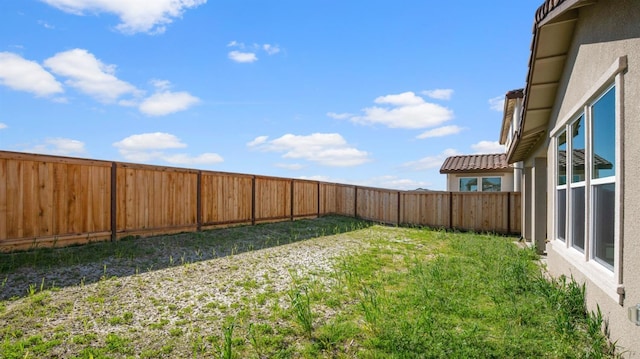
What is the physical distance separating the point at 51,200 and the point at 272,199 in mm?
7054

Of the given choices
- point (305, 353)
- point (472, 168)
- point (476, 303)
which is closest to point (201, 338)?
point (305, 353)

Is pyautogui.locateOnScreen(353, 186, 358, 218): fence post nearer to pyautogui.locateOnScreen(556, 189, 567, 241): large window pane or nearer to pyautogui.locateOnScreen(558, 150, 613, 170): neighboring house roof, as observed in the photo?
pyautogui.locateOnScreen(556, 189, 567, 241): large window pane

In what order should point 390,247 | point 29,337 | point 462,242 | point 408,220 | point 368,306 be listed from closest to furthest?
1. point 29,337
2. point 368,306
3. point 390,247
4. point 462,242
5. point 408,220

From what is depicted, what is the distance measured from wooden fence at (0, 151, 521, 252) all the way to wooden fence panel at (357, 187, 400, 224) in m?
0.04

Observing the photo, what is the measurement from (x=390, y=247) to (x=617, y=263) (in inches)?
253

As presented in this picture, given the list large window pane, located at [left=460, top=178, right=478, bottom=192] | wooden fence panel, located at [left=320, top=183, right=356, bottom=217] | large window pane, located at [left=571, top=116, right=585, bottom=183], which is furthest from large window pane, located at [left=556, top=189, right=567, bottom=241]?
wooden fence panel, located at [left=320, top=183, right=356, bottom=217]

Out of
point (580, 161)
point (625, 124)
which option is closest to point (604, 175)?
point (625, 124)

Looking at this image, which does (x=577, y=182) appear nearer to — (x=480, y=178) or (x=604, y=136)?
(x=604, y=136)

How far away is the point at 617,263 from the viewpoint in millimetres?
3500

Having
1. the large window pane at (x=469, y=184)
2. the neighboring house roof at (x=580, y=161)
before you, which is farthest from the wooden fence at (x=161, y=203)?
the neighboring house roof at (x=580, y=161)

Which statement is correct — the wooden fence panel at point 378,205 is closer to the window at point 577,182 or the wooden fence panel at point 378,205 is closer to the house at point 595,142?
the house at point 595,142

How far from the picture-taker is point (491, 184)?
16531 mm

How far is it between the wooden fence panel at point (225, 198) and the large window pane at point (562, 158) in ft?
28.4

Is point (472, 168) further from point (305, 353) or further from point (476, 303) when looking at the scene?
point (305, 353)
